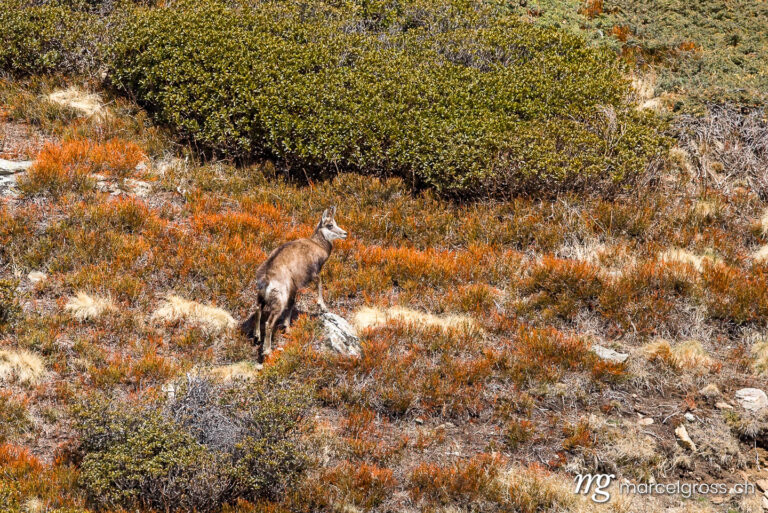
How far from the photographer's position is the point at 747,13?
19.8 meters

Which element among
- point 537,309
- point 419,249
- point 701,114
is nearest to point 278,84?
point 419,249

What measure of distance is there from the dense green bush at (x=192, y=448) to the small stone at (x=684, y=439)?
15.2 ft

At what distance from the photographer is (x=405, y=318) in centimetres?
1062

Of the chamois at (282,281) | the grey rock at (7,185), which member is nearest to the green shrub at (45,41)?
the grey rock at (7,185)

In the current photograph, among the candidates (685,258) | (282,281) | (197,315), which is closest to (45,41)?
(197,315)

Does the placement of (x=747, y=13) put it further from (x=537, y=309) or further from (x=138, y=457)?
(x=138, y=457)

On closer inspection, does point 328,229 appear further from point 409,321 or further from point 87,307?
point 87,307

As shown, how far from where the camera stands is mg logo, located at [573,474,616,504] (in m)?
8.10

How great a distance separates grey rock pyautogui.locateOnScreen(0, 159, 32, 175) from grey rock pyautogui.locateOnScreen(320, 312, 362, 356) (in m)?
6.42

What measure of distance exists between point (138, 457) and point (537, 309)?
20.5 ft

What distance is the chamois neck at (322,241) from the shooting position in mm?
10703

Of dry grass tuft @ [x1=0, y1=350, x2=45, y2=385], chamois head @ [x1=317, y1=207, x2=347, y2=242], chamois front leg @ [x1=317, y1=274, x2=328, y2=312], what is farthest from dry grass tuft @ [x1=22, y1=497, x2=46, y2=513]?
chamois head @ [x1=317, y1=207, x2=347, y2=242]

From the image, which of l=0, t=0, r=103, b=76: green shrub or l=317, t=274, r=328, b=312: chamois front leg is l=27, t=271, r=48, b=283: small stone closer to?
l=317, t=274, r=328, b=312: chamois front leg

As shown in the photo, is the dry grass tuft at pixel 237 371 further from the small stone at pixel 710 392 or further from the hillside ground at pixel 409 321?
the small stone at pixel 710 392
